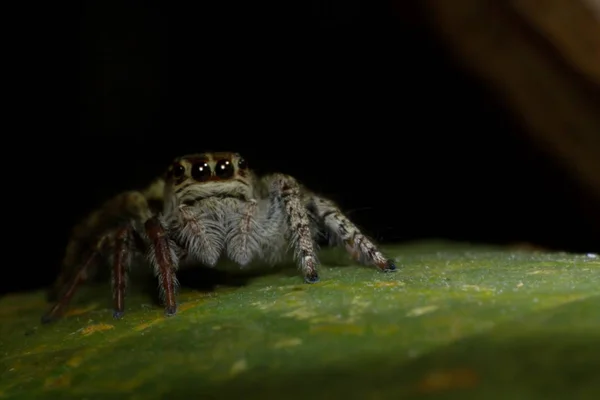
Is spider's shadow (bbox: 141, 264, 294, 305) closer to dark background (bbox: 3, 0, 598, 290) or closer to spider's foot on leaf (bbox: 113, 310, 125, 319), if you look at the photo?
spider's foot on leaf (bbox: 113, 310, 125, 319)

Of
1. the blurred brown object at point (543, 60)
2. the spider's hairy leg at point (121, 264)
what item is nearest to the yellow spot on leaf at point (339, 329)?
the spider's hairy leg at point (121, 264)

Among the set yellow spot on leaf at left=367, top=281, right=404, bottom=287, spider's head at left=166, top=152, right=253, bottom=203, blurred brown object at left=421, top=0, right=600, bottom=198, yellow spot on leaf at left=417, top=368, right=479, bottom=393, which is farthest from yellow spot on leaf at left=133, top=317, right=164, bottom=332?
blurred brown object at left=421, top=0, right=600, bottom=198

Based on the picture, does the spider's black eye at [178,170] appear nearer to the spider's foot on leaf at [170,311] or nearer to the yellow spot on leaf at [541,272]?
the spider's foot on leaf at [170,311]

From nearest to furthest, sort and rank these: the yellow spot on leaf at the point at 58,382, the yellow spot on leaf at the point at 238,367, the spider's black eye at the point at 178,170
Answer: the yellow spot on leaf at the point at 238,367 → the yellow spot on leaf at the point at 58,382 → the spider's black eye at the point at 178,170

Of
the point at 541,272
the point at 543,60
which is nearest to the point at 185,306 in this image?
the point at 541,272

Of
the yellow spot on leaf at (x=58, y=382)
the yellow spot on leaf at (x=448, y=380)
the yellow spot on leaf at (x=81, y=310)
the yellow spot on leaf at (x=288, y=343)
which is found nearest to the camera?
the yellow spot on leaf at (x=448, y=380)

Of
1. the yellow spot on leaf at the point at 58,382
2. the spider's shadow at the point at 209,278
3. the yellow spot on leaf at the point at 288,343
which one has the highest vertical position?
the yellow spot on leaf at the point at 288,343

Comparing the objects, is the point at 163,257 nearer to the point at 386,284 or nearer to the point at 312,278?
the point at 312,278

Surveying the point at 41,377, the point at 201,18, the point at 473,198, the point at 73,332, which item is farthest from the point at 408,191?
the point at 41,377
